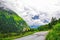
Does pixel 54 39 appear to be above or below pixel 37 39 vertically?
above

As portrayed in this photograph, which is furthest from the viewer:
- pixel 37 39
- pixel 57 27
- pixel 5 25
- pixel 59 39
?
pixel 5 25

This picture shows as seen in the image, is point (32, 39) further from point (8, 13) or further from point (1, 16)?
point (8, 13)

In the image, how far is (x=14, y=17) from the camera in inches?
1737

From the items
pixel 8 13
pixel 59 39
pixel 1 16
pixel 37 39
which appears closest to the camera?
pixel 59 39

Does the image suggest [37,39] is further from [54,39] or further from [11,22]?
[11,22]

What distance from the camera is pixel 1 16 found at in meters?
41.8

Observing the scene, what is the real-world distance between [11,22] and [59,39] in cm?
2972

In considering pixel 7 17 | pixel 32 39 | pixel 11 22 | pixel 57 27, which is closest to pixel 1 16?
pixel 7 17

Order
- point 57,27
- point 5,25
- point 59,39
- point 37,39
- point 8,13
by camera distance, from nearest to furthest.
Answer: point 59,39, point 57,27, point 37,39, point 5,25, point 8,13

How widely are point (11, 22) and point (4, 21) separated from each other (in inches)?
51.5

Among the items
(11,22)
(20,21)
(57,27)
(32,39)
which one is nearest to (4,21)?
(11,22)

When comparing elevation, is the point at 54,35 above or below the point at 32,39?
above

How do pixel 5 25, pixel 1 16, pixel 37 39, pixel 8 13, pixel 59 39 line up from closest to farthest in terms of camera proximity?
pixel 59 39, pixel 37 39, pixel 5 25, pixel 1 16, pixel 8 13

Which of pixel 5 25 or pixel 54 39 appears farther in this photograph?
Result: pixel 5 25
